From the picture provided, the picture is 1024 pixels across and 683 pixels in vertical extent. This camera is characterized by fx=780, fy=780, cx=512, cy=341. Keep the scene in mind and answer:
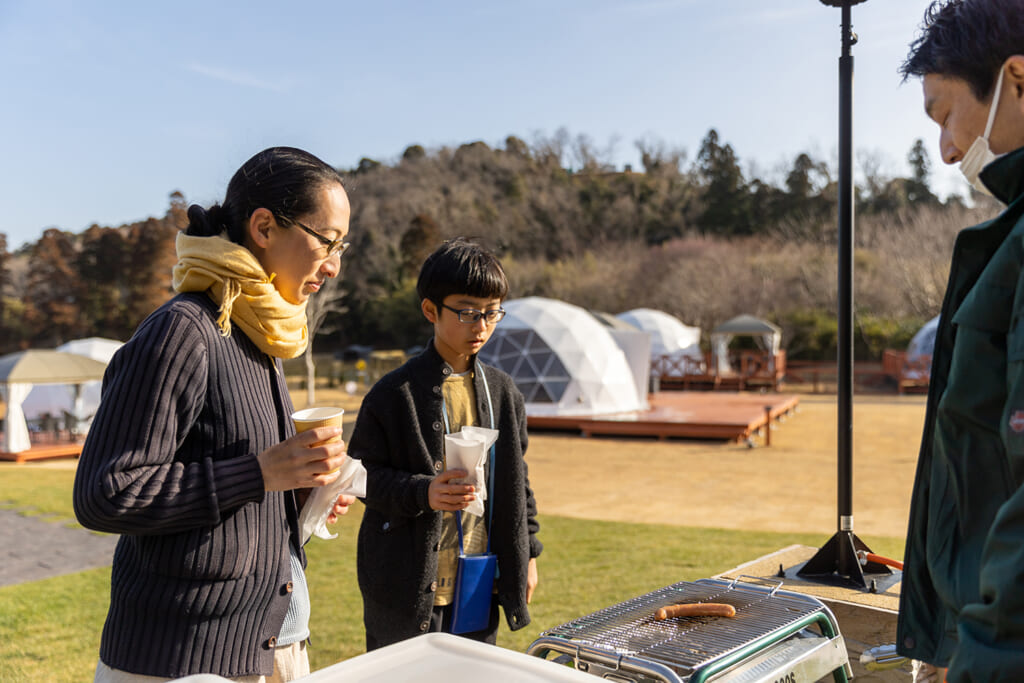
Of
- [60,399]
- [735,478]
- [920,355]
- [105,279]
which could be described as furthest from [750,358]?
[105,279]

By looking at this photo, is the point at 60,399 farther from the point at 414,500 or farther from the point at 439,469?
the point at 414,500

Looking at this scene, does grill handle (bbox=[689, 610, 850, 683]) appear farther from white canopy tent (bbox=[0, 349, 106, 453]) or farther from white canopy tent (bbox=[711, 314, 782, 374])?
white canopy tent (bbox=[711, 314, 782, 374])

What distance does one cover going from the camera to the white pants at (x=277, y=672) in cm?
173

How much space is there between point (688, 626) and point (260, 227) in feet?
5.87

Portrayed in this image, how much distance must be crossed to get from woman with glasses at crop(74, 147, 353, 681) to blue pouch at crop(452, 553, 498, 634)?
733mm

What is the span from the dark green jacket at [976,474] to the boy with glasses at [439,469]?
143 cm

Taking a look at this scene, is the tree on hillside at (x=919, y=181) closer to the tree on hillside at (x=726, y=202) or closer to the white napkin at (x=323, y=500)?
the tree on hillside at (x=726, y=202)

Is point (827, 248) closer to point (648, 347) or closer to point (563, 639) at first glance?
point (648, 347)

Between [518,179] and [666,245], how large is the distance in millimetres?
17067

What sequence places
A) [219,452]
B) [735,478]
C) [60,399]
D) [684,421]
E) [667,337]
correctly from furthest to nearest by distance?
1. [667,337]
2. [60,399]
3. [684,421]
4. [735,478]
5. [219,452]

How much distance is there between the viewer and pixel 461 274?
112 inches

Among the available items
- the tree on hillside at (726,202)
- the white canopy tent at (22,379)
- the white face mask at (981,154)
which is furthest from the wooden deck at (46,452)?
the tree on hillside at (726,202)

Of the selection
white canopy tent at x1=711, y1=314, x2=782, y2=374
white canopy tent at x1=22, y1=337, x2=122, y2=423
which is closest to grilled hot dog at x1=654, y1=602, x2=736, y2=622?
white canopy tent at x1=22, y1=337, x2=122, y2=423

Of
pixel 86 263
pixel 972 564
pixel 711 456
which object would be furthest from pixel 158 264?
pixel 972 564
